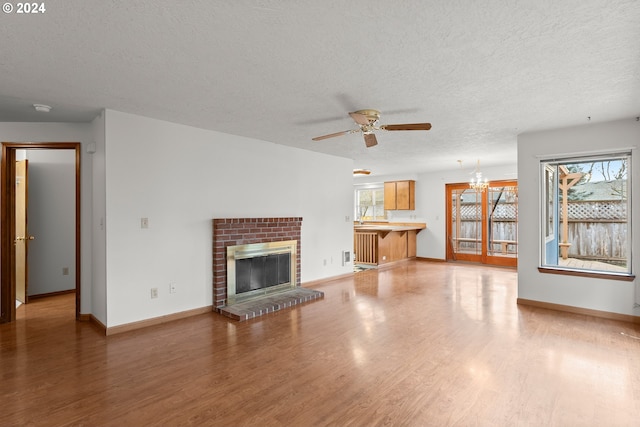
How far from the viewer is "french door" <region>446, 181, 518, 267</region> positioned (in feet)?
24.8

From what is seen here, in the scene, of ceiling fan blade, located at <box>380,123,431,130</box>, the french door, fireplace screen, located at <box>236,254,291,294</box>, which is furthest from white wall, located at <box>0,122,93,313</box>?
the french door

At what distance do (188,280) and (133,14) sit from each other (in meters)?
3.05

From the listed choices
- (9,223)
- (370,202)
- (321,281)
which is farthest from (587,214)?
(9,223)

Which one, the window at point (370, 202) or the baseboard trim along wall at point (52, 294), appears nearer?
the baseboard trim along wall at point (52, 294)

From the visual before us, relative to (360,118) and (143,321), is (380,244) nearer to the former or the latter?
(360,118)

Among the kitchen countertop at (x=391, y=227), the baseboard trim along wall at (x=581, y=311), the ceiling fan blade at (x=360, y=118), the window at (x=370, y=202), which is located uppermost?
the ceiling fan blade at (x=360, y=118)

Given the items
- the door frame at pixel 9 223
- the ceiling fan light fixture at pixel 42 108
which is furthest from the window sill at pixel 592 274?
the ceiling fan light fixture at pixel 42 108

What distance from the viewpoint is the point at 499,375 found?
2.57 metres

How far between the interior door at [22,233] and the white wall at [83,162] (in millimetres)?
1138

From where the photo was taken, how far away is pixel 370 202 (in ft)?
33.2

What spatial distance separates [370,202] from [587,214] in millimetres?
5914

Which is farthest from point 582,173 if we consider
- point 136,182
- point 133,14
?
point 136,182

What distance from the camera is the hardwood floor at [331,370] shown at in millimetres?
2088

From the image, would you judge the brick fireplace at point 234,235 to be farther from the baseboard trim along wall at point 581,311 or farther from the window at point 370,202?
the window at point 370,202
